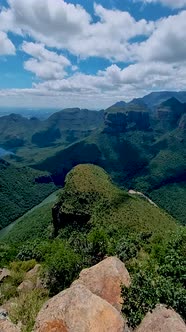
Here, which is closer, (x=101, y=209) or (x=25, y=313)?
(x=25, y=313)

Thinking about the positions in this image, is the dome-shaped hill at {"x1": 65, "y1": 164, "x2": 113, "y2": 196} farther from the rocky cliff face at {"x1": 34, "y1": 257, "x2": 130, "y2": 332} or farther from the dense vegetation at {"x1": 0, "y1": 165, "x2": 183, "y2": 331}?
the rocky cliff face at {"x1": 34, "y1": 257, "x2": 130, "y2": 332}

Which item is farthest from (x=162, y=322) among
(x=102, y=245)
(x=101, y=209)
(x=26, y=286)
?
(x=101, y=209)

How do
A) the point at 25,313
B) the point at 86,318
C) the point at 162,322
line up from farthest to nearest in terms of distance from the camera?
1. the point at 25,313
2. the point at 162,322
3. the point at 86,318

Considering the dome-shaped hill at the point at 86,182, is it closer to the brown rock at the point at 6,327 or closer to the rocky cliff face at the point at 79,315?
the rocky cliff face at the point at 79,315

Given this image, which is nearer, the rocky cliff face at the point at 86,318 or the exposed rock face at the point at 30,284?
the rocky cliff face at the point at 86,318

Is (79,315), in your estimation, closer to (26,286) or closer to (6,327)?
(6,327)

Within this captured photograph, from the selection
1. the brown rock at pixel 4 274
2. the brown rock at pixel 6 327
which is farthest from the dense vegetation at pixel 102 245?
the brown rock at pixel 6 327
